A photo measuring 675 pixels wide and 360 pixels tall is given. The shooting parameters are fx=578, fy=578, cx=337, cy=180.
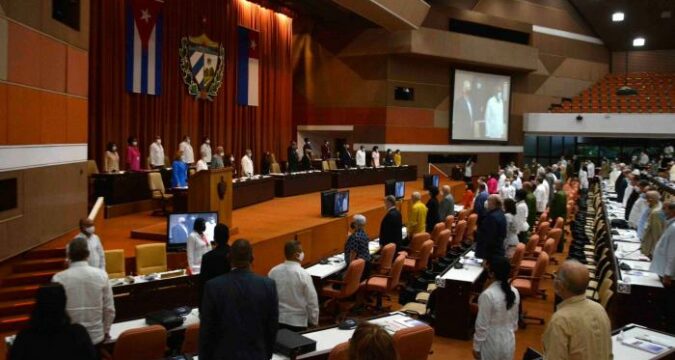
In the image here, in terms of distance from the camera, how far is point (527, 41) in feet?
84.7

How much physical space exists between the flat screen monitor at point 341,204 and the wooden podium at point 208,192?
2.65m

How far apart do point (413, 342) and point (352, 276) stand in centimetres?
297

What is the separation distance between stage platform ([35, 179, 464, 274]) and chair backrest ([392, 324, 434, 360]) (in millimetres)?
4369

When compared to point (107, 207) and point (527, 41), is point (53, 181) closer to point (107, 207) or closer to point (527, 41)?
point (107, 207)

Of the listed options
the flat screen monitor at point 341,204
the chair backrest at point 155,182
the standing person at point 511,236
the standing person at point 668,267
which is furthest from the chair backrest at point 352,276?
the chair backrest at point 155,182

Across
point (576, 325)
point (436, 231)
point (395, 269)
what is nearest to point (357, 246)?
point (395, 269)

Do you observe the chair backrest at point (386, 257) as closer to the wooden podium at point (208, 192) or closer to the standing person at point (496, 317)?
the wooden podium at point (208, 192)

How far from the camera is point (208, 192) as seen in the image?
30.0ft

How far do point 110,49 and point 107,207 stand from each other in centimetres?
461

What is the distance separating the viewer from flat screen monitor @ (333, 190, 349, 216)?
11.6 metres

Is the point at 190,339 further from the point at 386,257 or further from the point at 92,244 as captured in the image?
the point at 386,257

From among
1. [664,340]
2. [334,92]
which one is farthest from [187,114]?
[664,340]

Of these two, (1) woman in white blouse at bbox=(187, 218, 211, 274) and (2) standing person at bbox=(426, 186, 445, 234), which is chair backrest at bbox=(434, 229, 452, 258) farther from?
(1) woman in white blouse at bbox=(187, 218, 211, 274)

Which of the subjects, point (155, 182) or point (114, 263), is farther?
point (155, 182)
